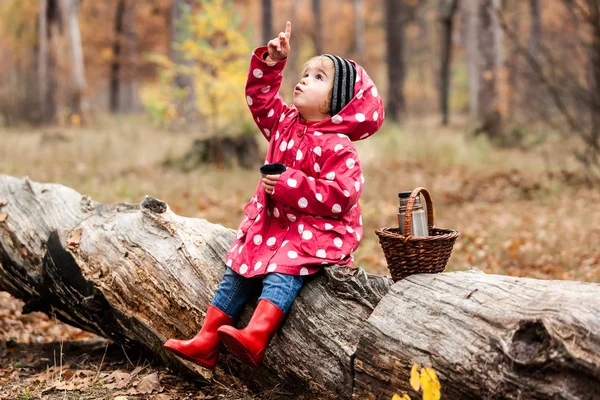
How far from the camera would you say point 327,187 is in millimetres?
3074

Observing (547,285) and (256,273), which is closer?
(547,285)

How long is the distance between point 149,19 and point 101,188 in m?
22.8

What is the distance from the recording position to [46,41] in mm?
17984

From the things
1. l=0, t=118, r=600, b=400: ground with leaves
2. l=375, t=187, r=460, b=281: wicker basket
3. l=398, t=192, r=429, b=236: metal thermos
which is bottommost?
l=0, t=118, r=600, b=400: ground with leaves

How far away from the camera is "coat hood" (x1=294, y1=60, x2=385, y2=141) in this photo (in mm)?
3258

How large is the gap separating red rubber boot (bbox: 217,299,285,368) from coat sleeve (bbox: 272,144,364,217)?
1.61 feet

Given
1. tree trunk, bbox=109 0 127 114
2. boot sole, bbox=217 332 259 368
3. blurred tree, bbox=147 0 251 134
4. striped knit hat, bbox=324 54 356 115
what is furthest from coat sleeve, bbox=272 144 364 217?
tree trunk, bbox=109 0 127 114

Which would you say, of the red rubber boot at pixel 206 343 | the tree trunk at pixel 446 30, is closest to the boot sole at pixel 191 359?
the red rubber boot at pixel 206 343

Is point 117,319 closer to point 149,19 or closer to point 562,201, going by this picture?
point 562,201

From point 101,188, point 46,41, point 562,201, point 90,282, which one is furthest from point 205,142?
point 46,41

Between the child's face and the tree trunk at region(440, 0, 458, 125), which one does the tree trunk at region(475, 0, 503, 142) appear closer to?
the tree trunk at region(440, 0, 458, 125)

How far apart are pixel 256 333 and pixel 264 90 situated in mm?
1271

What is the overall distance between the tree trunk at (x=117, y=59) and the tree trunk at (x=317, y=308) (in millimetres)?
23913

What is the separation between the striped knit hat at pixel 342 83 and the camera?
3.23 m
